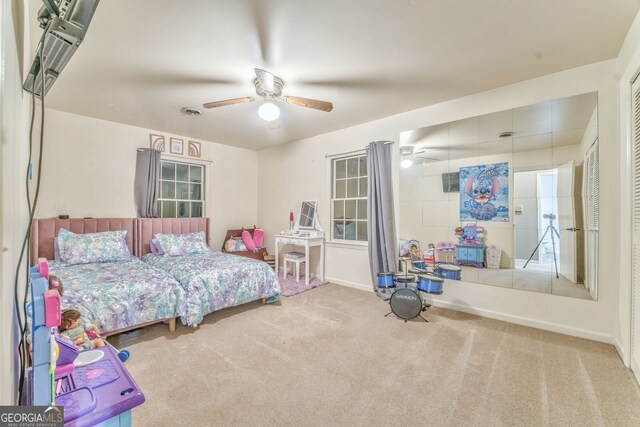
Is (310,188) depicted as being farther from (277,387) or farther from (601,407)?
(601,407)

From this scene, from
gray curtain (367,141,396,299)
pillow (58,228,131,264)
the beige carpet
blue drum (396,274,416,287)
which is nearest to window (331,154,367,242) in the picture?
gray curtain (367,141,396,299)

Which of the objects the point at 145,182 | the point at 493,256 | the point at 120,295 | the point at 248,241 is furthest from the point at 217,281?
the point at 493,256

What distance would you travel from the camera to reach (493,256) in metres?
3.12

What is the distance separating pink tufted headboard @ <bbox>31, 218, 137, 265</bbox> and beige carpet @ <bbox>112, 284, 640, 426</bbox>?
6.11 ft

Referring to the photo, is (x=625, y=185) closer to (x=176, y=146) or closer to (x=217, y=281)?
(x=217, y=281)

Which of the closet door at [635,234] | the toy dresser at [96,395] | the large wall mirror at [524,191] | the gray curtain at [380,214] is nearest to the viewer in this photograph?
the toy dresser at [96,395]

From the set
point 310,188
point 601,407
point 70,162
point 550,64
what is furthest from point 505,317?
point 70,162

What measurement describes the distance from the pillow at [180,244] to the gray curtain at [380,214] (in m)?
2.49

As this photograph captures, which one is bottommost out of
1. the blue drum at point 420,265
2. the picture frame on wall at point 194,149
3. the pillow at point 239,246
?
the blue drum at point 420,265

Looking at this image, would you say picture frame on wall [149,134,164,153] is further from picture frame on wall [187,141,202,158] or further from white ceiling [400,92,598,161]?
white ceiling [400,92,598,161]

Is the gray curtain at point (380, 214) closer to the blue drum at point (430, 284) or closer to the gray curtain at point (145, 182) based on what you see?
the blue drum at point (430, 284)

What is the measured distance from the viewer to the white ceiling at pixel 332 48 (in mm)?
1888

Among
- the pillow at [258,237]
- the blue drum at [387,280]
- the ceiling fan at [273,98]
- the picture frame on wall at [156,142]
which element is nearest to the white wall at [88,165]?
the picture frame on wall at [156,142]

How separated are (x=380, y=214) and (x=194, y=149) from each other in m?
3.42
